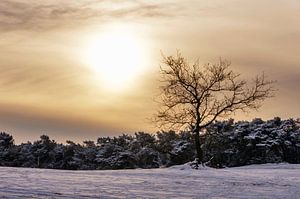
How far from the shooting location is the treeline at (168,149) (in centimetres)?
4812

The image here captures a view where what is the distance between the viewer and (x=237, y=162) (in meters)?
47.9

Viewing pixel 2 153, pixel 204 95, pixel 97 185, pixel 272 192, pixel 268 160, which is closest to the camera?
pixel 97 185

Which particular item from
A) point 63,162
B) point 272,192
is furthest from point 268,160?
point 272,192

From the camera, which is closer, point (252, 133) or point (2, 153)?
point (252, 133)

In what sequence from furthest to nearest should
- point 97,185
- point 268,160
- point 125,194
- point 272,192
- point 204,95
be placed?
point 268,160 < point 204,95 < point 272,192 < point 97,185 < point 125,194

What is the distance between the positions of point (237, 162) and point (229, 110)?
44.9ft

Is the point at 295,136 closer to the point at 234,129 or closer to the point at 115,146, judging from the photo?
the point at 234,129

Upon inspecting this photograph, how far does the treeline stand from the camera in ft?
158

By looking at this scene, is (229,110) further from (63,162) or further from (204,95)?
(63,162)

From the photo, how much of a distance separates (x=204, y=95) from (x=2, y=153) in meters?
29.0

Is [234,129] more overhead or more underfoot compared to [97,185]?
more overhead

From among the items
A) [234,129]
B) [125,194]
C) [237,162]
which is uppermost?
[234,129]

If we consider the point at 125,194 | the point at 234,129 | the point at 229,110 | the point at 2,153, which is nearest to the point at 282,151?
the point at 234,129

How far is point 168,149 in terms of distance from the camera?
4997 centimetres
